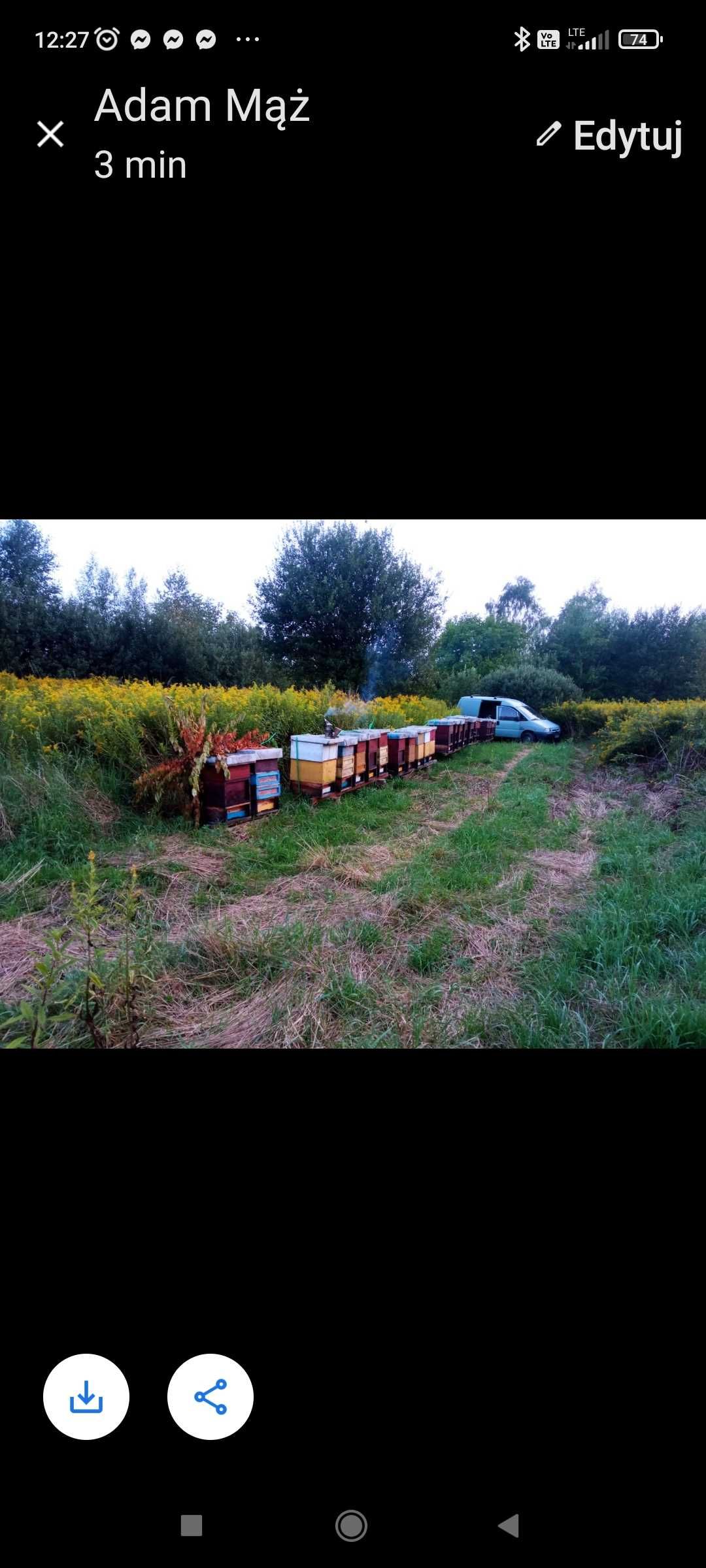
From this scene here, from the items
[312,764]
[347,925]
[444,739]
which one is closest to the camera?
[347,925]

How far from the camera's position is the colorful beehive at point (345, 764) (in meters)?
3.04

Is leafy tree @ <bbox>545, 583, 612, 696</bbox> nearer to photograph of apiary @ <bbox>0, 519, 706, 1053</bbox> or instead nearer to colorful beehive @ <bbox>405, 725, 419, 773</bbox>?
photograph of apiary @ <bbox>0, 519, 706, 1053</bbox>

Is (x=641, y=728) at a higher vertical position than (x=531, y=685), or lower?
lower

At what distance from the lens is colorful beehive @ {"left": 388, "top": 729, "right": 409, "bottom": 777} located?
3.62 meters

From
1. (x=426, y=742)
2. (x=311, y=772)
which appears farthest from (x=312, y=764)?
(x=426, y=742)

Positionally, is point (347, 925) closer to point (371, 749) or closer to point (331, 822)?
point (331, 822)
